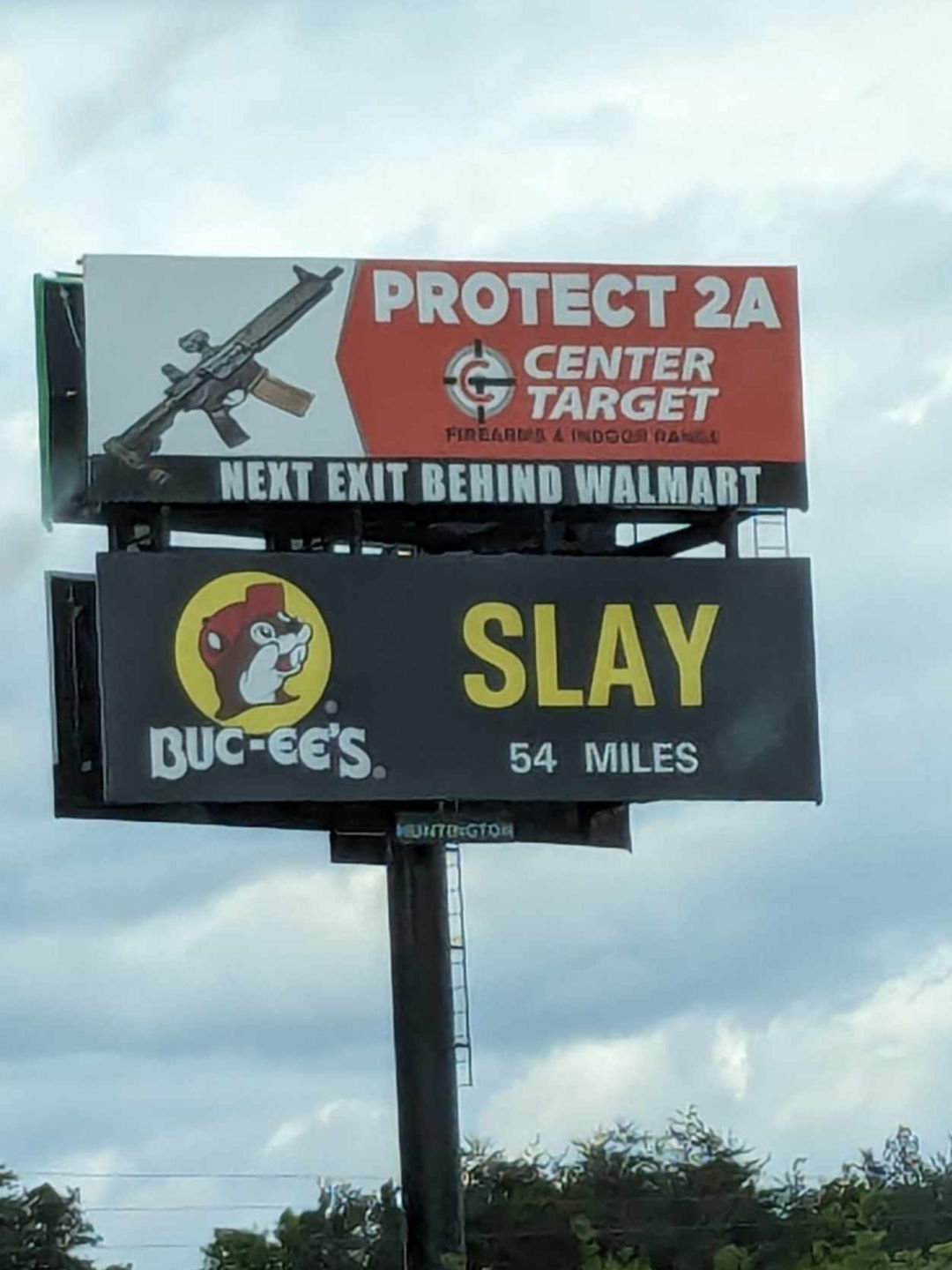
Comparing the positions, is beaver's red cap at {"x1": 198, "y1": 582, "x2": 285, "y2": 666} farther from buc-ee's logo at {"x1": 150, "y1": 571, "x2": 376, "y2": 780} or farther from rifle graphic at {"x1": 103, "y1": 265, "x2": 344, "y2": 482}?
rifle graphic at {"x1": 103, "y1": 265, "x2": 344, "y2": 482}

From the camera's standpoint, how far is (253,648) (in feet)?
95.7

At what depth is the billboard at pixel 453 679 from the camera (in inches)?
1134

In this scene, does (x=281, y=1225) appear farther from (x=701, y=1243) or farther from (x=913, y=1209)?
(x=913, y=1209)

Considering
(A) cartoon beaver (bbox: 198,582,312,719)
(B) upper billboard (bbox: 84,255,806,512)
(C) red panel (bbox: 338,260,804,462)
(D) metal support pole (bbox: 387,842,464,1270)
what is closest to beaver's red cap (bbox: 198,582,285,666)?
(A) cartoon beaver (bbox: 198,582,312,719)

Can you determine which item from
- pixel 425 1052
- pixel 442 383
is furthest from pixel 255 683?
pixel 425 1052

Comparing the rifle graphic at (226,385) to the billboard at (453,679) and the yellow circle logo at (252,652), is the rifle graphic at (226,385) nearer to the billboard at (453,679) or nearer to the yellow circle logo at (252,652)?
the billboard at (453,679)

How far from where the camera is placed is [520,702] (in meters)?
29.5

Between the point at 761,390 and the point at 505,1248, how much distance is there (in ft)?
27.2

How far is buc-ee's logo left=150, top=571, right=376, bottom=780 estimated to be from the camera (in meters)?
28.8

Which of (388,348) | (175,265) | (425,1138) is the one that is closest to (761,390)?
(388,348)

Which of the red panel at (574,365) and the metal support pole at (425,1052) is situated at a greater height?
the red panel at (574,365)

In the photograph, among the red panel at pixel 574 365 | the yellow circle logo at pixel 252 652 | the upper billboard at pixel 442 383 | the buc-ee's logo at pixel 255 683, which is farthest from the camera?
the red panel at pixel 574 365

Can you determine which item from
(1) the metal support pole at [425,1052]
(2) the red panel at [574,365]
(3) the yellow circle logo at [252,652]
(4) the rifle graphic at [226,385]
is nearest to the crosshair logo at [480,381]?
(2) the red panel at [574,365]

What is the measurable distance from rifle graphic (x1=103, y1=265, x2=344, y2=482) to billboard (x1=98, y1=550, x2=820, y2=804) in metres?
1.04
